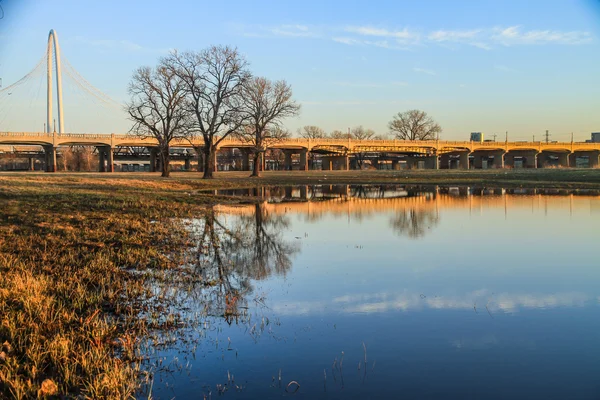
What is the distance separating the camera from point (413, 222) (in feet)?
70.0

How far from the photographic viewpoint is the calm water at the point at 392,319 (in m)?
6.06

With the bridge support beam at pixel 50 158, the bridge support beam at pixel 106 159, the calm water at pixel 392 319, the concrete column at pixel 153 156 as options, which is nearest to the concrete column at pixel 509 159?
the concrete column at pixel 153 156

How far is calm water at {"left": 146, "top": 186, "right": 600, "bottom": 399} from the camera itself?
19.9 ft

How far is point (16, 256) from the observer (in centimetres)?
1157

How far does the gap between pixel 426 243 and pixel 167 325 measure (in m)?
9.95

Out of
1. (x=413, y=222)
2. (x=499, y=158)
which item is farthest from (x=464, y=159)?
(x=413, y=222)

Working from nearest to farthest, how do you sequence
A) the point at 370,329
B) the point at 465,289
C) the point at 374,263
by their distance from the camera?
the point at 370,329 → the point at 465,289 → the point at 374,263

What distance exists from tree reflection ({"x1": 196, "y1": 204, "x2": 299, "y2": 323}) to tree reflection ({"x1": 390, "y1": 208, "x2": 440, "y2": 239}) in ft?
14.6

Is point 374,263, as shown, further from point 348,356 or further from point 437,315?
point 348,356

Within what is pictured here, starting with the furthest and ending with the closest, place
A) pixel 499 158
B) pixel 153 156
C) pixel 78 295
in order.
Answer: pixel 499 158 → pixel 153 156 → pixel 78 295

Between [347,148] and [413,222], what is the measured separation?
95.9 meters

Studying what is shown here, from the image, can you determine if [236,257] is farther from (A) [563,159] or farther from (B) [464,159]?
(A) [563,159]

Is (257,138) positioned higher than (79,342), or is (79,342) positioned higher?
(257,138)

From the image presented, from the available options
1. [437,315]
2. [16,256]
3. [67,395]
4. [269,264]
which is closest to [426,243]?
[269,264]
